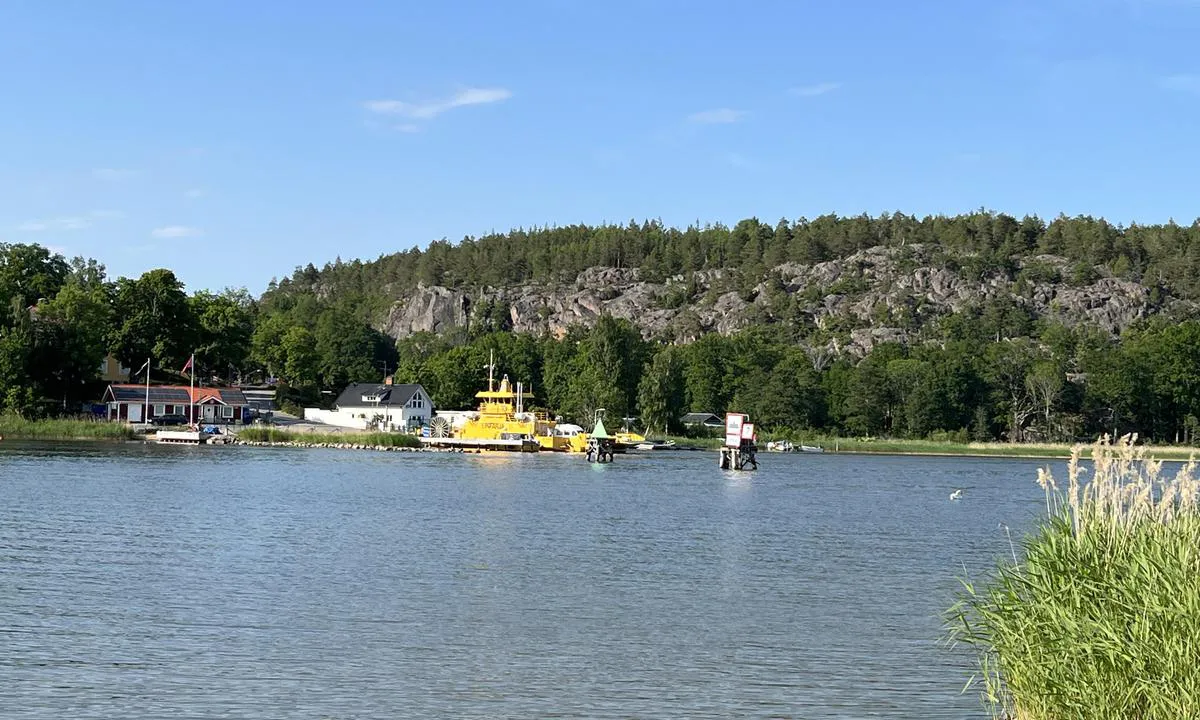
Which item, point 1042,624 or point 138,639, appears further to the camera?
point 138,639

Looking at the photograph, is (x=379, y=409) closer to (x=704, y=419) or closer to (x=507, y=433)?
(x=507, y=433)

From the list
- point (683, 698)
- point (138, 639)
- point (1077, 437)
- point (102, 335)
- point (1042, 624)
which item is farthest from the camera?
point (1077, 437)

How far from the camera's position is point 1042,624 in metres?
14.4

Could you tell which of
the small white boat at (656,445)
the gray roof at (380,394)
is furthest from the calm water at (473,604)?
the gray roof at (380,394)

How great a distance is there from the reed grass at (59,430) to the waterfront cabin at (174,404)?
1056 centimetres

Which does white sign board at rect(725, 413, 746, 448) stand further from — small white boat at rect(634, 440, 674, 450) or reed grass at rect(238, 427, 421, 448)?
reed grass at rect(238, 427, 421, 448)

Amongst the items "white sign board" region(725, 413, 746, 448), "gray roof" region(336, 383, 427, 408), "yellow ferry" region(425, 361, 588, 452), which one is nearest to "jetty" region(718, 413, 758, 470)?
"white sign board" region(725, 413, 746, 448)

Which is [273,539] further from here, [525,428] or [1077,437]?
[1077,437]

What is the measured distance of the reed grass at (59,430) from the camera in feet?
357

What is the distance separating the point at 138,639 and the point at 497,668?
→ 254 inches

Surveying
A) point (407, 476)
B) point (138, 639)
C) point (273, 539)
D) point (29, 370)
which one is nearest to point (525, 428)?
point (407, 476)

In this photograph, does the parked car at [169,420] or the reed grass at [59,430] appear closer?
the reed grass at [59,430]

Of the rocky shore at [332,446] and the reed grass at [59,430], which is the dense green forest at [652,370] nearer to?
the reed grass at [59,430]

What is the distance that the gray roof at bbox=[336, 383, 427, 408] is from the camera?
13862cm
